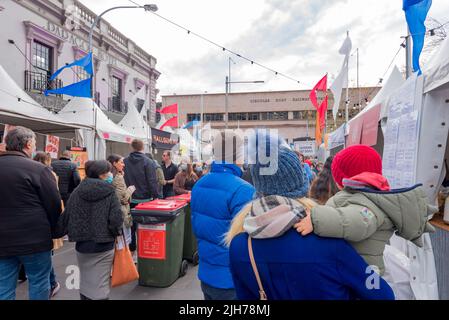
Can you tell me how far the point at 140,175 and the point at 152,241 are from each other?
1472mm

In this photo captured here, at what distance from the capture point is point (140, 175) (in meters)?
5.55

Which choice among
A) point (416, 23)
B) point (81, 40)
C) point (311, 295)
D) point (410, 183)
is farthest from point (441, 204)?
point (81, 40)

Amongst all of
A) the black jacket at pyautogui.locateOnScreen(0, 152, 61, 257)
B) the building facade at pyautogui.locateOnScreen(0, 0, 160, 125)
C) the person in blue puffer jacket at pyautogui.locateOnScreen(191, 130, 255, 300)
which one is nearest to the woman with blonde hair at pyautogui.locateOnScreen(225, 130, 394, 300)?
the person in blue puffer jacket at pyautogui.locateOnScreen(191, 130, 255, 300)

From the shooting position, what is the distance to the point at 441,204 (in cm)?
326

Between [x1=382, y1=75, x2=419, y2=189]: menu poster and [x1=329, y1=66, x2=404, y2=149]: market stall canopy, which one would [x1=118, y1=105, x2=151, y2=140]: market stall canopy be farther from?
[x1=382, y1=75, x2=419, y2=189]: menu poster

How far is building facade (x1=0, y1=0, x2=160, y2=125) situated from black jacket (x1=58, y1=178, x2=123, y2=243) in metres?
10.8

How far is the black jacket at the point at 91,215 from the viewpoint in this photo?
3.15m

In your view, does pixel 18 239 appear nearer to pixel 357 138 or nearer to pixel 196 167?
pixel 357 138

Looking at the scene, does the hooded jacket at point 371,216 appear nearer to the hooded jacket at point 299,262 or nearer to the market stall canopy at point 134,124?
the hooded jacket at point 299,262

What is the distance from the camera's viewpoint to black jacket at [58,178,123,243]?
10.3ft

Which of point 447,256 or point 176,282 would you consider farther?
point 176,282
